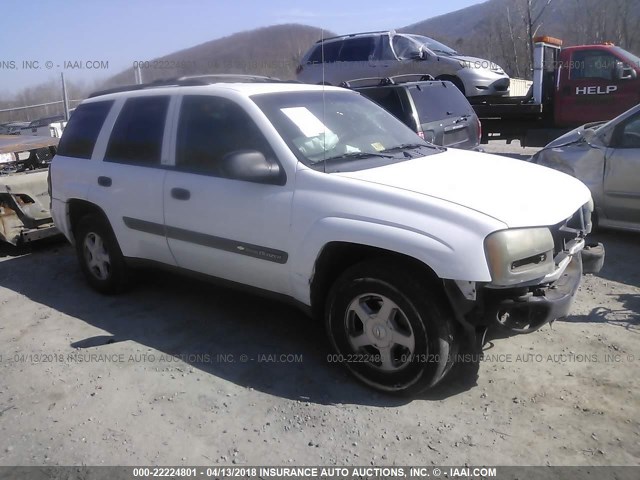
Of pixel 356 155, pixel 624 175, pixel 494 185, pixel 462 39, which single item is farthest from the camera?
pixel 462 39

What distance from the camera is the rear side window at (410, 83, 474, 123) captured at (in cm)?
721

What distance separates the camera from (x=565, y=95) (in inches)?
428

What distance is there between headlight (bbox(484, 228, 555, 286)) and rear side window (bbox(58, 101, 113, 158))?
3551 millimetres

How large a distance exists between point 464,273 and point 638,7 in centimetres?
4088

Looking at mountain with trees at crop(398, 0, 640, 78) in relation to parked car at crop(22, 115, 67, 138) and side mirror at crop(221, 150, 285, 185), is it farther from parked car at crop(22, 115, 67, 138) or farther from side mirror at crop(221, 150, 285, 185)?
side mirror at crop(221, 150, 285, 185)

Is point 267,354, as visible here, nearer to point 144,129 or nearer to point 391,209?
point 391,209

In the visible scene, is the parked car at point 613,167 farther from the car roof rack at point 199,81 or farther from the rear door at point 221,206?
the rear door at point 221,206

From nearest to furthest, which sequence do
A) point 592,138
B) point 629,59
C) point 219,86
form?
point 219,86 → point 592,138 → point 629,59

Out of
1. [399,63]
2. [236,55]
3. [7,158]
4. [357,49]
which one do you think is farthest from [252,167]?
[357,49]

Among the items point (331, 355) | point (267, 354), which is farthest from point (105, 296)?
point (331, 355)

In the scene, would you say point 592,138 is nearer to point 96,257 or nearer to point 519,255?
point 519,255

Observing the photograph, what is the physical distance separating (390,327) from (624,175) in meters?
3.90

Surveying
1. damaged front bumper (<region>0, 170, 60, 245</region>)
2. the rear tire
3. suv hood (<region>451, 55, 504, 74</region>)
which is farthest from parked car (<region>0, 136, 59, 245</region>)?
suv hood (<region>451, 55, 504, 74</region>)

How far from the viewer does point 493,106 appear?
11234 millimetres
